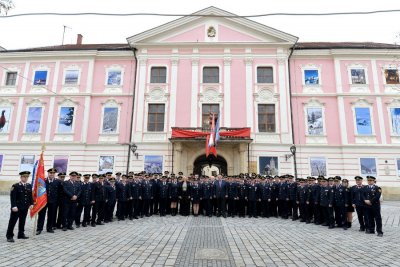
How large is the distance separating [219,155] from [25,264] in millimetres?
16301

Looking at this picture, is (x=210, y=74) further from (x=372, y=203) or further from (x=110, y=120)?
(x=372, y=203)

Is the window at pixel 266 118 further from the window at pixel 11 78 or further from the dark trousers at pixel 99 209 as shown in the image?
the window at pixel 11 78

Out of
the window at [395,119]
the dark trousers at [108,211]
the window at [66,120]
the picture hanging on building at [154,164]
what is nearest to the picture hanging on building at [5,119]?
the window at [66,120]

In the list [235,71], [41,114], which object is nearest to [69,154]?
[41,114]

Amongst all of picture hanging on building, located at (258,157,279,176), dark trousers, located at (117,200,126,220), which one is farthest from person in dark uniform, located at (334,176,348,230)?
picture hanging on building, located at (258,157,279,176)

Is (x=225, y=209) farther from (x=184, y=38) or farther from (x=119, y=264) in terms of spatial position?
(x=184, y=38)

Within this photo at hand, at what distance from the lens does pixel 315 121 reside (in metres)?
21.4

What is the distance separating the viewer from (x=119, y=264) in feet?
17.2

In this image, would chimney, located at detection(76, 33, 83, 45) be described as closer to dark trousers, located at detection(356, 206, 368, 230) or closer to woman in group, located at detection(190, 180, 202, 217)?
woman in group, located at detection(190, 180, 202, 217)

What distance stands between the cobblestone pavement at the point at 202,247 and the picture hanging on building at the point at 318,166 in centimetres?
1123

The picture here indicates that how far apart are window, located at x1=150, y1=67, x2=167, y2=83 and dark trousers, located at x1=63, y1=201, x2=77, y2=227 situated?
1456 cm

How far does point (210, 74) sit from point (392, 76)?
1435 centimetres

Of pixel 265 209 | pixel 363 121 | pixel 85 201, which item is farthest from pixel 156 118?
pixel 363 121

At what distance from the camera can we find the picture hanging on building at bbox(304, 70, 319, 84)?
72.9ft
